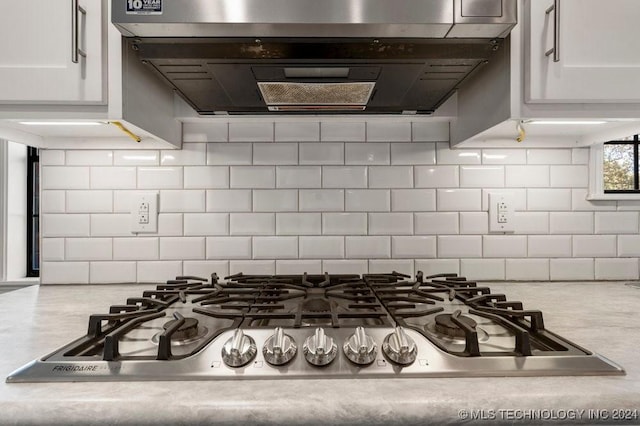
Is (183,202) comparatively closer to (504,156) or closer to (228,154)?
(228,154)

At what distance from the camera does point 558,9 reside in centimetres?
85

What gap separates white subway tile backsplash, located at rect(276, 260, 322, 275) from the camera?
1286 millimetres

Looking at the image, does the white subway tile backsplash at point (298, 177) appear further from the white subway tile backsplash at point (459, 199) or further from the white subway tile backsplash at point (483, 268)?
the white subway tile backsplash at point (483, 268)

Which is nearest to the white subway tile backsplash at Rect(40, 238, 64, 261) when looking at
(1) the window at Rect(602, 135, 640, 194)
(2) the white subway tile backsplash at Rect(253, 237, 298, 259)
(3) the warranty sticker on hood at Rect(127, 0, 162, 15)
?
(2) the white subway tile backsplash at Rect(253, 237, 298, 259)

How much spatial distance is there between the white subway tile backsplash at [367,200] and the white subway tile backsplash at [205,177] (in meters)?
0.41

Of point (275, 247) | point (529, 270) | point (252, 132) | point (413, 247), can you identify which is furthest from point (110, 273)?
point (529, 270)

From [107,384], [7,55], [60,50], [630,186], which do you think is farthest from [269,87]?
[630,186]

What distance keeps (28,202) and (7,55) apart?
99 centimetres

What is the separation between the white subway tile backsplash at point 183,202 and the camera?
128 cm

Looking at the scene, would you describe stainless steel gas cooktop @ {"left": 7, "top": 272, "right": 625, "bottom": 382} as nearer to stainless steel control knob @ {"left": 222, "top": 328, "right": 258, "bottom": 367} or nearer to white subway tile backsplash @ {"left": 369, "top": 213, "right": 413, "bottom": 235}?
stainless steel control knob @ {"left": 222, "top": 328, "right": 258, "bottom": 367}

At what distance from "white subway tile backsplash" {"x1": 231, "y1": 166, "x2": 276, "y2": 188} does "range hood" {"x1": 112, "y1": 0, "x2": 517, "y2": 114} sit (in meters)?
0.28

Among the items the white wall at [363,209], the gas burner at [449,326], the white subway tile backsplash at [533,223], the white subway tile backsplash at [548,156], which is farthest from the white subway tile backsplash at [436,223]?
the gas burner at [449,326]

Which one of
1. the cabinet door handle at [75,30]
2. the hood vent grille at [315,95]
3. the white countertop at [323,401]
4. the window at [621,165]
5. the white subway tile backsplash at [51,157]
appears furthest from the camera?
the window at [621,165]

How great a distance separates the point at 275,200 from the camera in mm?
1288
